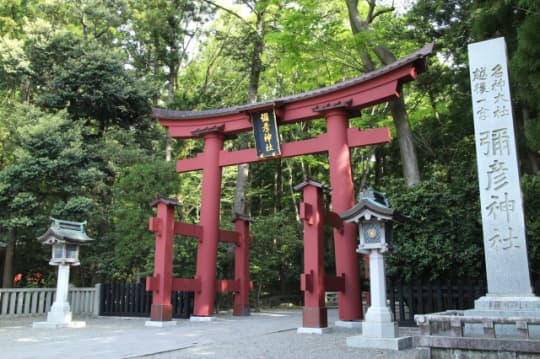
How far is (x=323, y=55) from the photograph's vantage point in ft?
48.9

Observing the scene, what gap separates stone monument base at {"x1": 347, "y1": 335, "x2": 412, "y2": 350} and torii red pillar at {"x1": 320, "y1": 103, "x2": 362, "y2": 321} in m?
2.55

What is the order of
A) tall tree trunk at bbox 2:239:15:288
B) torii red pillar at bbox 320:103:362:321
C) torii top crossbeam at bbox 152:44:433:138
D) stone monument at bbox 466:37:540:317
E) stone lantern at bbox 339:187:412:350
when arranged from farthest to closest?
1. tall tree trunk at bbox 2:239:15:288
2. torii top crossbeam at bbox 152:44:433:138
3. torii red pillar at bbox 320:103:362:321
4. stone lantern at bbox 339:187:412:350
5. stone monument at bbox 466:37:540:317

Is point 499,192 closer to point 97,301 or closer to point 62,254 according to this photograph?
point 62,254

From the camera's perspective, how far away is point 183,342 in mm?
7352

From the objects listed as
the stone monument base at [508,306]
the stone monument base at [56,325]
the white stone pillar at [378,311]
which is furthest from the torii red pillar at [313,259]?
the stone monument base at [56,325]

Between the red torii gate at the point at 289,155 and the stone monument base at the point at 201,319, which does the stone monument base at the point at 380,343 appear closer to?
the red torii gate at the point at 289,155

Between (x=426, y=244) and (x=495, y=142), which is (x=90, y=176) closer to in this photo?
(x=426, y=244)

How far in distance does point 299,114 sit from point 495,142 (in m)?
5.73

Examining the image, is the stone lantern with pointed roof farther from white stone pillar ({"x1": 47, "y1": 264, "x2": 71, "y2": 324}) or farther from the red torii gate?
A: the red torii gate

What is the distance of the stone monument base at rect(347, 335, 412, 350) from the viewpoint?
21.6 feet

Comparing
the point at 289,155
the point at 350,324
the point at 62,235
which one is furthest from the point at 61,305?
the point at 350,324

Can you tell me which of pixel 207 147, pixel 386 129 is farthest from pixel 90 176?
pixel 386 129

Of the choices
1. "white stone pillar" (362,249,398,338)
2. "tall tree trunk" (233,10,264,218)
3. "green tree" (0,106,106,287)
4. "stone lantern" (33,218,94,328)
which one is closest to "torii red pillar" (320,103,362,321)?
"white stone pillar" (362,249,398,338)

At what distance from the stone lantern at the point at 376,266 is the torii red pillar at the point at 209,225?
5.24 metres
